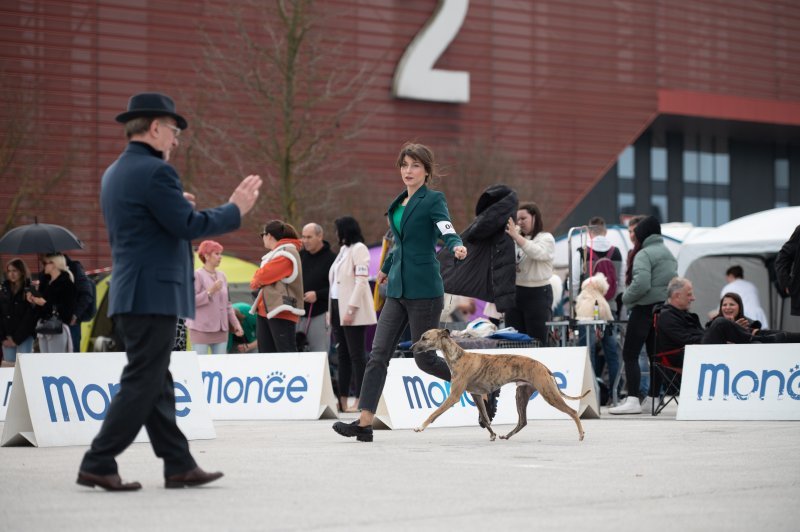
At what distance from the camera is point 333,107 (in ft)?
143

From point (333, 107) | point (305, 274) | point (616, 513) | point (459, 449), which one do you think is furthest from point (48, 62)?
point (616, 513)

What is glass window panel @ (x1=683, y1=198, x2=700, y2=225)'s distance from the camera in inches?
2514

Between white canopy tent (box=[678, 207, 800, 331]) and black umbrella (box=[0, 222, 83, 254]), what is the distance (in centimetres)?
879

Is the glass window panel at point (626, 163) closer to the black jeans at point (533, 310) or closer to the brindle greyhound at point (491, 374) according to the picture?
the black jeans at point (533, 310)

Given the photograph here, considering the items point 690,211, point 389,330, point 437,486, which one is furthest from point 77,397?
point 690,211

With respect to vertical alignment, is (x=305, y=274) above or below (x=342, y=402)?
above

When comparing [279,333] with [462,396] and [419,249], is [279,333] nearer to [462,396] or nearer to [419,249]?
[462,396]

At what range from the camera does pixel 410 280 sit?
909 centimetres

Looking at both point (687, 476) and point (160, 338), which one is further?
point (687, 476)

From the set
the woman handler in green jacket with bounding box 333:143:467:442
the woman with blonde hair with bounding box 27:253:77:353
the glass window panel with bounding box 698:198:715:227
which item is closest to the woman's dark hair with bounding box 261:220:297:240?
the woman with blonde hair with bounding box 27:253:77:353

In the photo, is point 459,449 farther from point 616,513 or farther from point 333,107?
point 333,107

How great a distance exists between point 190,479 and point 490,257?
20.6 feet

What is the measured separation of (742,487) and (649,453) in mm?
1853

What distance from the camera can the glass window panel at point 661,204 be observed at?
206ft
